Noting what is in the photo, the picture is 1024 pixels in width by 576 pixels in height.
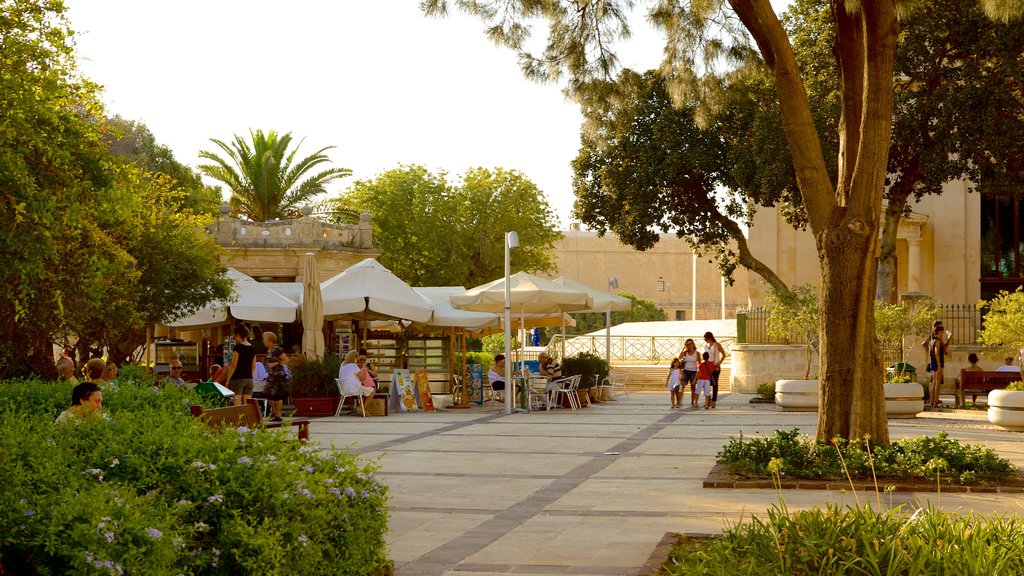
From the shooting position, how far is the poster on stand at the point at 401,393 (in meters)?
22.3

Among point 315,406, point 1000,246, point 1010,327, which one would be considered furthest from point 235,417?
point 1000,246

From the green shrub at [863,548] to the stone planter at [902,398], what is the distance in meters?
14.4

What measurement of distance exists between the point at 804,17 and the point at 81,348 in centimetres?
1719

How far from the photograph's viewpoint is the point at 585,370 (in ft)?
81.1

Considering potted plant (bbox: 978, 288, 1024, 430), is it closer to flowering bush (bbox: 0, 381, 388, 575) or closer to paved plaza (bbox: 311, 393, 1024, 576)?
paved plaza (bbox: 311, 393, 1024, 576)

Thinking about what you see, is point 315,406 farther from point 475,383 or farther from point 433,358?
point 475,383

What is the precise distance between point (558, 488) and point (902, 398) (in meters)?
11.4

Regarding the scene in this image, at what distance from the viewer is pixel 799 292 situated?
2642 centimetres

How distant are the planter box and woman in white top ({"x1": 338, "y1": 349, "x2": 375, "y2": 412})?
69cm

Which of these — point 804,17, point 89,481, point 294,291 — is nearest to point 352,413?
point 294,291

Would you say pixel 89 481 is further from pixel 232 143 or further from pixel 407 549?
pixel 232 143

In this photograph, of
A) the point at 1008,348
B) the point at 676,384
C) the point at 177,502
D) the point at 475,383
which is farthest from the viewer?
the point at 475,383

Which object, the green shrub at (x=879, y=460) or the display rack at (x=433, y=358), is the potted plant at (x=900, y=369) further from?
the display rack at (x=433, y=358)

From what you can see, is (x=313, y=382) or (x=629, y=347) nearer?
(x=313, y=382)
